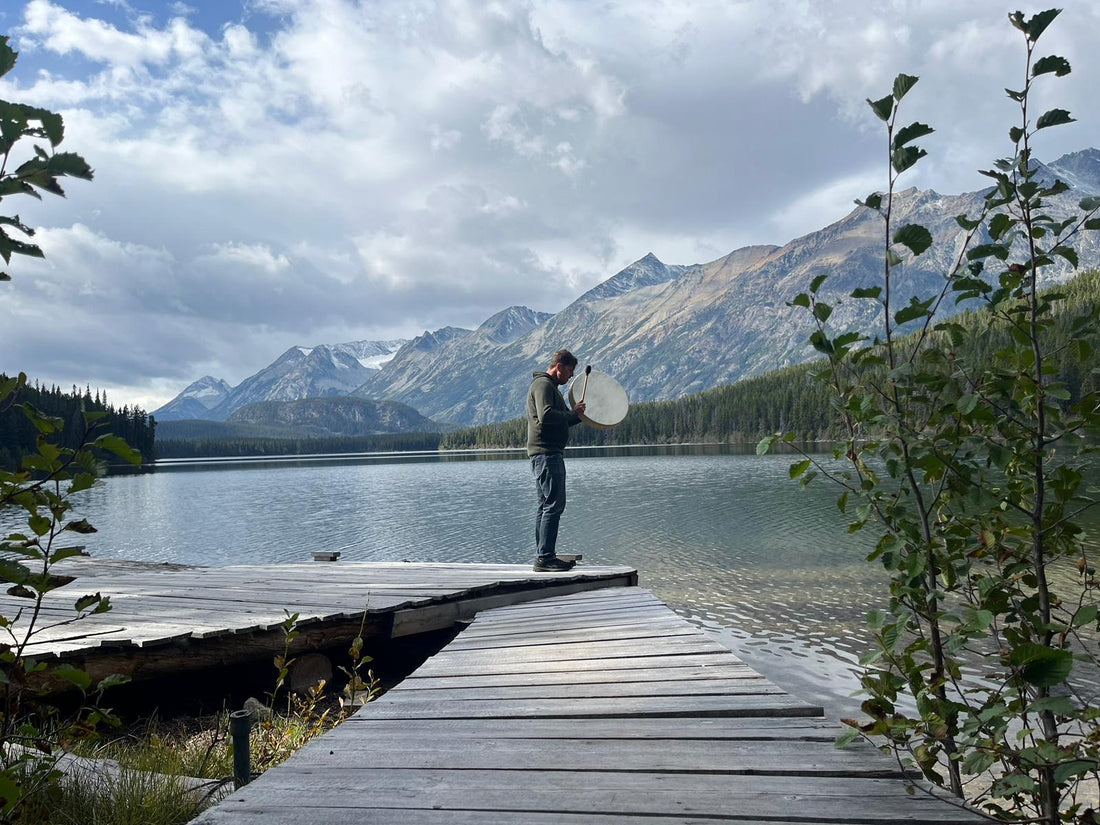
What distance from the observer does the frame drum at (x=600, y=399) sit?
29.7 ft

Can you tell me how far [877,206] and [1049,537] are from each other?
1.55 m

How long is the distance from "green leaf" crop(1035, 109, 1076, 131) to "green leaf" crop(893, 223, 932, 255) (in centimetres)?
60

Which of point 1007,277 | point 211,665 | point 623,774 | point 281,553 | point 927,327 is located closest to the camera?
point 1007,277

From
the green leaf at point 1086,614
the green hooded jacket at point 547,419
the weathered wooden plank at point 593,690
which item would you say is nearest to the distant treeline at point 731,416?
the green hooded jacket at point 547,419

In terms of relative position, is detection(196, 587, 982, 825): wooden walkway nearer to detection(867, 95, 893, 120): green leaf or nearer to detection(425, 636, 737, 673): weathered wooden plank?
detection(425, 636, 737, 673): weathered wooden plank

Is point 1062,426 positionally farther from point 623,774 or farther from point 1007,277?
point 623,774

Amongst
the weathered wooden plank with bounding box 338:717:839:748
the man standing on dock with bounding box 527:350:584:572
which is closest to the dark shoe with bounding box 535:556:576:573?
the man standing on dock with bounding box 527:350:584:572

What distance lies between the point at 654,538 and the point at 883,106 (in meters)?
23.9

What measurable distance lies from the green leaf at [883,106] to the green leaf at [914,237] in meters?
0.48

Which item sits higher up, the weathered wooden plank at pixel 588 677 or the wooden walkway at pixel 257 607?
the weathered wooden plank at pixel 588 677

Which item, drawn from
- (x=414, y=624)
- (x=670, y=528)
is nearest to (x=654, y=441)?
(x=670, y=528)

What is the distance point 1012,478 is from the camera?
2977mm

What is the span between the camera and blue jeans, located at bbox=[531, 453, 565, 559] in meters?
8.59

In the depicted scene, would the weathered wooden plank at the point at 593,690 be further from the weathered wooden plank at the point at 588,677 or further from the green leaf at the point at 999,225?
the green leaf at the point at 999,225
